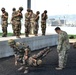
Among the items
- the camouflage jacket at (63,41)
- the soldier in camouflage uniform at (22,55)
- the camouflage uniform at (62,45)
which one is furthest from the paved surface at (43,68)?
the camouflage jacket at (63,41)

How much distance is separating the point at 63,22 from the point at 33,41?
34.8 metres

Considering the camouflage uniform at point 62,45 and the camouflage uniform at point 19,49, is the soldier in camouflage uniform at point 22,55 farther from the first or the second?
the camouflage uniform at point 62,45

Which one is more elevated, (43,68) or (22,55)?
(22,55)

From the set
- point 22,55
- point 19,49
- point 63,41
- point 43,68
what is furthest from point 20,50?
point 63,41

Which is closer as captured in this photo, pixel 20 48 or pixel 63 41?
pixel 20 48

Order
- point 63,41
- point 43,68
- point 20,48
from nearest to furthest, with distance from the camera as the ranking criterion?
point 20,48, point 63,41, point 43,68

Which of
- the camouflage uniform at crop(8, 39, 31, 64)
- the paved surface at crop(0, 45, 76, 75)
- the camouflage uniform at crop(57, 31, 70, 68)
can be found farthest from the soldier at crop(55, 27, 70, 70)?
the camouflage uniform at crop(8, 39, 31, 64)

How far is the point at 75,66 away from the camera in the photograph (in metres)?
15.1

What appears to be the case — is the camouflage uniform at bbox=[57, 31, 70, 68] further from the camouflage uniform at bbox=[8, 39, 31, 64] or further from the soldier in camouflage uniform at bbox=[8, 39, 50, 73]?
the camouflage uniform at bbox=[8, 39, 31, 64]

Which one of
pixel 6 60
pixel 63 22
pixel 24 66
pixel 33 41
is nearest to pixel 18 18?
pixel 33 41

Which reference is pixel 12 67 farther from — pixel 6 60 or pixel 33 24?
pixel 33 24

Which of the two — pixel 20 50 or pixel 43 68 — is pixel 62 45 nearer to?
pixel 43 68

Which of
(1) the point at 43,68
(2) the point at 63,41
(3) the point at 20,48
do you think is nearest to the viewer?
(3) the point at 20,48


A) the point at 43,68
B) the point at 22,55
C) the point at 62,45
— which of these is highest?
the point at 62,45
